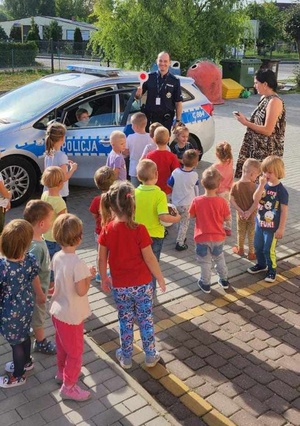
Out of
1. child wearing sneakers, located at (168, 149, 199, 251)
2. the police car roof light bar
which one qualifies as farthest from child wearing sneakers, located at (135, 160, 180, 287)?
the police car roof light bar

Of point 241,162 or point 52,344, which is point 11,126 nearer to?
point 241,162

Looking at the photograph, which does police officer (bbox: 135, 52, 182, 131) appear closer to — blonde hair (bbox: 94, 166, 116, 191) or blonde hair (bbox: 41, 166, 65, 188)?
blonde hair (bbox: 94, 166, 116, 191)

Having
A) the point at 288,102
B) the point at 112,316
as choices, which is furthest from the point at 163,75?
the point at 288,102

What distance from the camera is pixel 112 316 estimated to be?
15.7ft

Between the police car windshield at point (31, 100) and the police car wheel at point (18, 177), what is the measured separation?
0.66m

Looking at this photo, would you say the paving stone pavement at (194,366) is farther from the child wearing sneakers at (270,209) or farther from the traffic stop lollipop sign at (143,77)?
the traffic stop lollipop sign at (143,77)

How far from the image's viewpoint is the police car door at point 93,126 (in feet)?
24.8

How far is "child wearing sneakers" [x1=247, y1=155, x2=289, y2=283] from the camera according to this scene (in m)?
5.23

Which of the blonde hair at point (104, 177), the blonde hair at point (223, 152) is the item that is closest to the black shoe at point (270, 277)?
the blonde hair at point (223, 152)

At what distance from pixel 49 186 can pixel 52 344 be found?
149 cm

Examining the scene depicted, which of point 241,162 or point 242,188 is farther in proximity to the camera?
point 241,162

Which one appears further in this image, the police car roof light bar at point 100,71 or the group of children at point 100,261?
the police car roof light bar at point 100,71

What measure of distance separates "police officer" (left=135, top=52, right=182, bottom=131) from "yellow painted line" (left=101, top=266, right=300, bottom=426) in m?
3.19

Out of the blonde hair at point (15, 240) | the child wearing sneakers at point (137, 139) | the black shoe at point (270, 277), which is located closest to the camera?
the blonde hair at point (15, 240)
